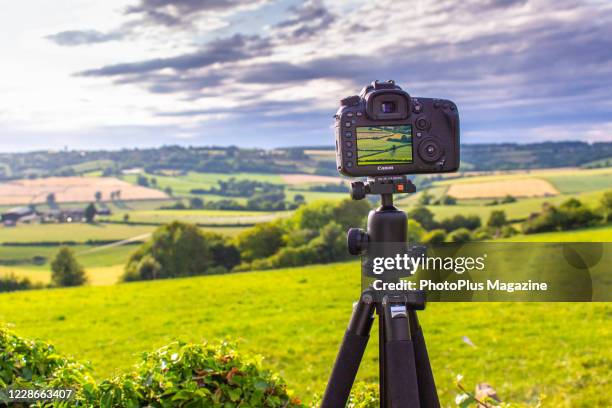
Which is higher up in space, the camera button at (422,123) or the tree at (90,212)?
the camera button at (422,123)

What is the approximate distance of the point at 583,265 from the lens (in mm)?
4855

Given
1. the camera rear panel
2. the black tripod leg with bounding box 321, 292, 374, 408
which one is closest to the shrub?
the black tripod leg with bounding box 321, 292, 374, 408

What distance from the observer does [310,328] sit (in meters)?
11.2

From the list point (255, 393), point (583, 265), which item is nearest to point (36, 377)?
point (255, 393)

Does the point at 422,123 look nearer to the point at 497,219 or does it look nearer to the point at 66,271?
the point at 497,219

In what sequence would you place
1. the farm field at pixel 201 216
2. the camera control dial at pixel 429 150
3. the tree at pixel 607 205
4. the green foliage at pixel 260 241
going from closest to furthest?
the camera control dial at pixel 429 150 → the tree at pixel 607 205 → the green foliage at pixel 260 241 → the farm field at pixel 201 216

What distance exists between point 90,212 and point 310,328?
26.2 m

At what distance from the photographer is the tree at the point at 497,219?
64.5 ft

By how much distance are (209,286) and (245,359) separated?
14.0 meters

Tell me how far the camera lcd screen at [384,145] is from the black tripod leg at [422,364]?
846 mm

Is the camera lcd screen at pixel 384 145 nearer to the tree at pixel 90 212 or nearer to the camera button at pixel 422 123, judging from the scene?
the camera button at pixel 422 123

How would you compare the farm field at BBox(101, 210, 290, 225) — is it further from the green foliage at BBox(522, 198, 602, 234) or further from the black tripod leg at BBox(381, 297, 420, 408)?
the black tripod leg at BBox(381, 297, 420, 408)

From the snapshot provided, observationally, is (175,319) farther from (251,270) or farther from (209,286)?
(251,270)

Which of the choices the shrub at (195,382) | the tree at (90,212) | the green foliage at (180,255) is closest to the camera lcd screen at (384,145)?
the shrub at (195,382)
